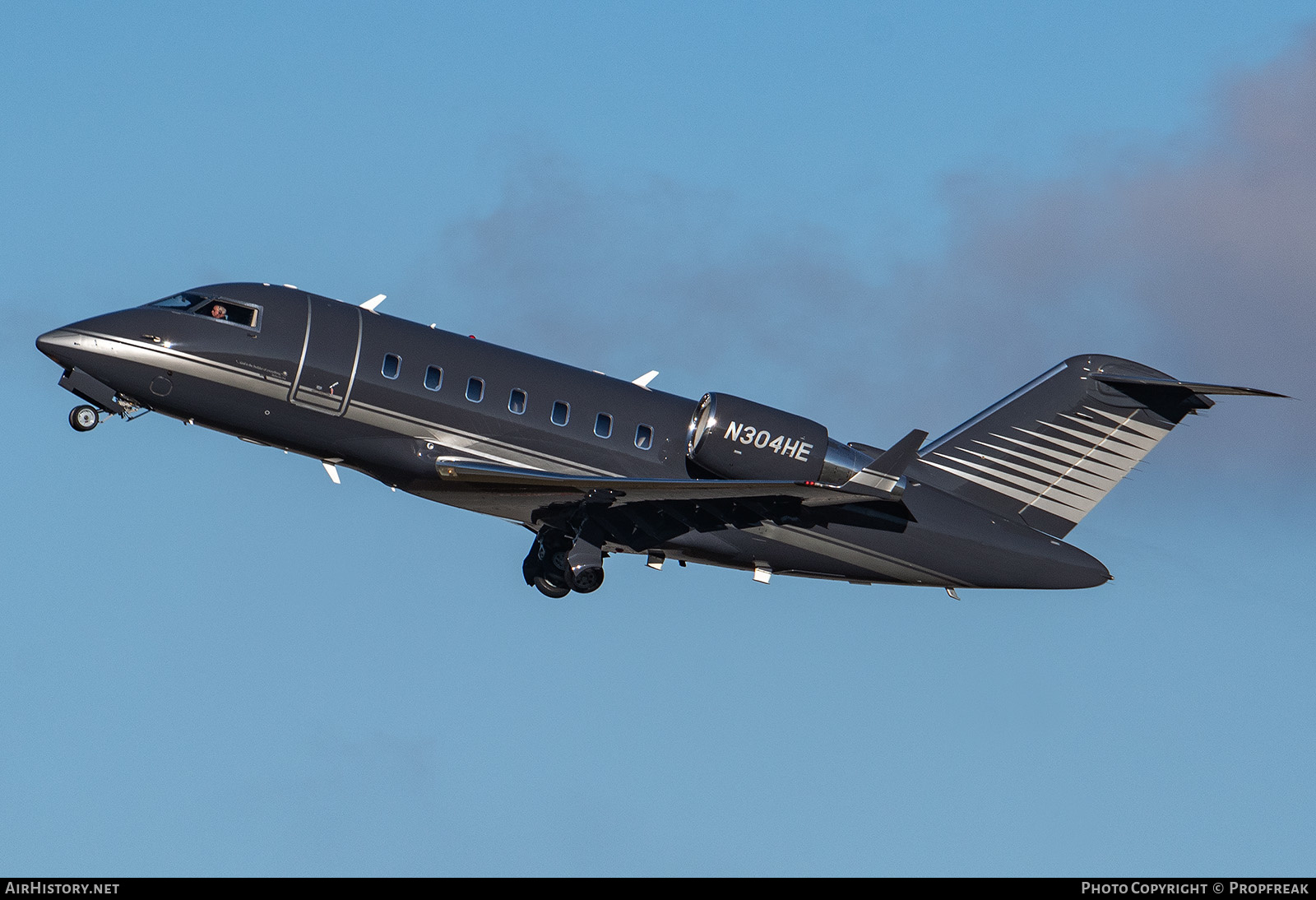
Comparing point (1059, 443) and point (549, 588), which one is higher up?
point (1059, 443)

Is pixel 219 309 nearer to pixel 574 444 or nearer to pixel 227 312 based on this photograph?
pixel 227 312

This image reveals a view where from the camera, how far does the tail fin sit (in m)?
35.6

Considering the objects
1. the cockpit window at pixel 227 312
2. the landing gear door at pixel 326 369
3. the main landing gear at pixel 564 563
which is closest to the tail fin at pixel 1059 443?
the main landing gear at pixel 564 563

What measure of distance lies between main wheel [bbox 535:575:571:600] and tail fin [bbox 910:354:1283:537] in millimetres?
7647

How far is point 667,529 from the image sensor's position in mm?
33719

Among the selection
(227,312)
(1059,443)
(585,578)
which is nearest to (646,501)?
(585,578)

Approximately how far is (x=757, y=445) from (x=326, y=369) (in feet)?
26.6

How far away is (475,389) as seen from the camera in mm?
32156

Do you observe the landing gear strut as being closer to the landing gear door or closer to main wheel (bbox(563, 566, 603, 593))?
main wheel (bbox(563, 566, 603, 593))

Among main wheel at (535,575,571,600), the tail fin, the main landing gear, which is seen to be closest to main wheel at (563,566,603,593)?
the main landing gear

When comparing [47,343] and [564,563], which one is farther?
[564,563]

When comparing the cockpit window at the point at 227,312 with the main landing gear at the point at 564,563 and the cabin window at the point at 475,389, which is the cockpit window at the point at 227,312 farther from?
the main landing gear at the point at 564,563

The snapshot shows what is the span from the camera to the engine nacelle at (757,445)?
106 ft
